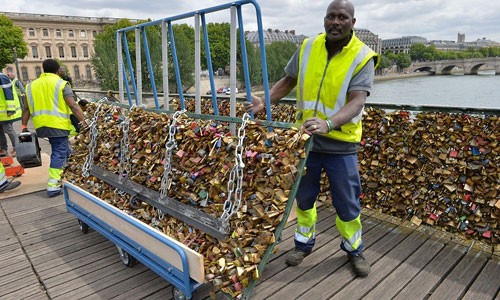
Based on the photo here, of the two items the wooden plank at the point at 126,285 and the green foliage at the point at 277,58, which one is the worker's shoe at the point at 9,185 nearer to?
the wooden plank at the point at 126,285

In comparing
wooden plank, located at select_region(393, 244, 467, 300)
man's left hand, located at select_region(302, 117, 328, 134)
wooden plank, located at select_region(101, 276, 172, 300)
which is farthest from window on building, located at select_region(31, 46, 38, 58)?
wooden plank, located at select_region(393, 244, 467, 300)

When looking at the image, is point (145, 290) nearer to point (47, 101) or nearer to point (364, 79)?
point (364, 79)

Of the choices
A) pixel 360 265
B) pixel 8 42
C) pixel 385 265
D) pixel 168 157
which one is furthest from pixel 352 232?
pixel 8 42

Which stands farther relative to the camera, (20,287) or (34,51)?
(34,51)

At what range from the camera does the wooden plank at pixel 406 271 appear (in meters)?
2.58

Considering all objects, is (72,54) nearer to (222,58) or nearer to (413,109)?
(222,58)

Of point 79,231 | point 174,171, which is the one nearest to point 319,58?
point 174,171

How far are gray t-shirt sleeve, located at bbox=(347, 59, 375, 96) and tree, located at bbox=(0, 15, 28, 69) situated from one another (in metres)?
49.5

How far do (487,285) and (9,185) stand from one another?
18.7ft

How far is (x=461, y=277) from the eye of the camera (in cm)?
274

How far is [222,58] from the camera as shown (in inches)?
2339

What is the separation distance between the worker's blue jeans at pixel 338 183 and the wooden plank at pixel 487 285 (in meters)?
0.79

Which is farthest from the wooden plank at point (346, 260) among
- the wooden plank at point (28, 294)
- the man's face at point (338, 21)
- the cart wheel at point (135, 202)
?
the wooden plank at point (28, 294)

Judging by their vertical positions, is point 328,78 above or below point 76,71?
below
